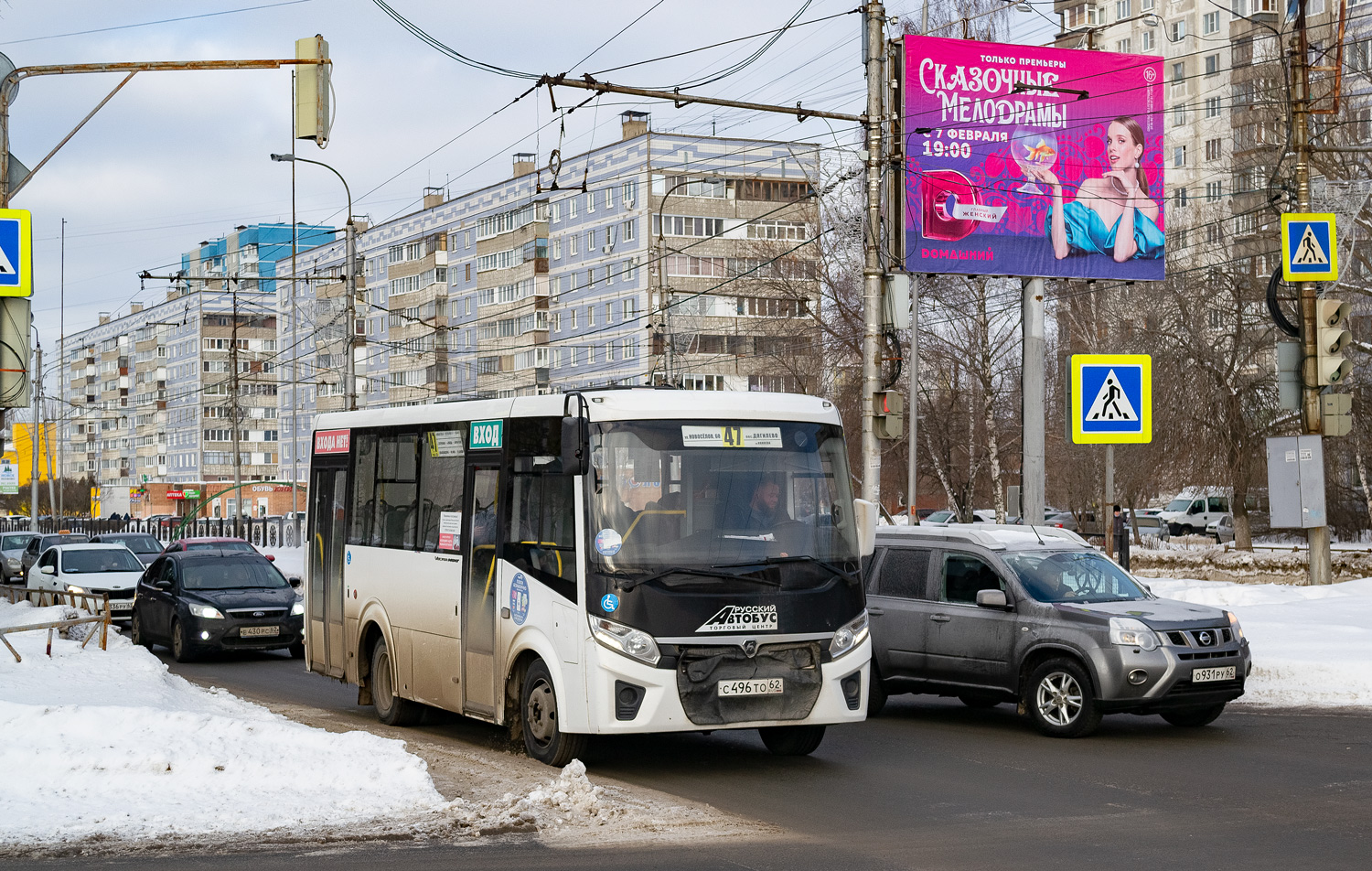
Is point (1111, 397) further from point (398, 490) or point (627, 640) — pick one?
point (627, 640)

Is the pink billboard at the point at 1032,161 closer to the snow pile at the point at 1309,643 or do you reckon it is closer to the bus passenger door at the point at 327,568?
the snow pile at the point at 1309,643

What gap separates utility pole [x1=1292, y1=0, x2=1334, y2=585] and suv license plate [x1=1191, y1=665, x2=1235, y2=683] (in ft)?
35.5

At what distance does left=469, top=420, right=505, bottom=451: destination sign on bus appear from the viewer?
1236 cm

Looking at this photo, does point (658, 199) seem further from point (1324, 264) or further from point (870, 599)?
point (870, 599)

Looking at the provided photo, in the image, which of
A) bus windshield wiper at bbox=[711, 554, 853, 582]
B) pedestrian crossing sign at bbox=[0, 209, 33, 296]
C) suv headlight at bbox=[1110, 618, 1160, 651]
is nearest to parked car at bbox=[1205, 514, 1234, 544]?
suv headlight at bbox=[1110, 618, 1160, 651]

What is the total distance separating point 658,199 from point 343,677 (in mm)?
59149

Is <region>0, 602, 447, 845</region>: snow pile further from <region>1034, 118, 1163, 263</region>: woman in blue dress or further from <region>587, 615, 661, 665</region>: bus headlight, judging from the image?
<region>1034, 118, 1163, 263</region>: woman in blue dress

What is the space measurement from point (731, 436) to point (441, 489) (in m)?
3.10

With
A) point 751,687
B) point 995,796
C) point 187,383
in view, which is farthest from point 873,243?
point 187,383

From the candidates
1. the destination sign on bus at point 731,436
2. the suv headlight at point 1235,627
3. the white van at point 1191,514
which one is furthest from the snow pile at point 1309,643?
the white van at point 1191,514

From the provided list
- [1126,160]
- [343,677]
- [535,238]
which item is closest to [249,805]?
[343,677]

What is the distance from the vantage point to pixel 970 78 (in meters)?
28.5

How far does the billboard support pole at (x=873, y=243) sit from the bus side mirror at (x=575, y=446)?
31.3 feet

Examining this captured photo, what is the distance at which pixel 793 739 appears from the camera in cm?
1192
